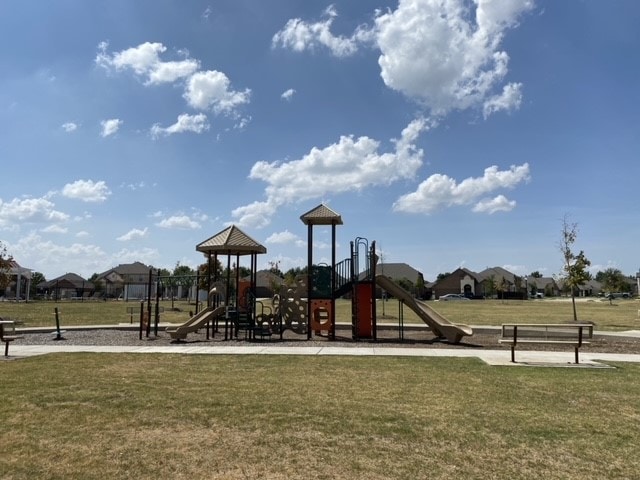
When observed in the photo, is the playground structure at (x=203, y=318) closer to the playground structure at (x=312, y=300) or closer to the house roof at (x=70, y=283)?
the playground structure at (x=312, y=300)

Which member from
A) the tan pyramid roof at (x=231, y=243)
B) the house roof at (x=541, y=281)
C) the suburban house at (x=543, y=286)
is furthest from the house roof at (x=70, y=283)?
the house roof at (x=541, y=281)

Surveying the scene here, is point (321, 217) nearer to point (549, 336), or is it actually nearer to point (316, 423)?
point (549, 336)

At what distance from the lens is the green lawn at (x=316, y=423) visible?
4891mm

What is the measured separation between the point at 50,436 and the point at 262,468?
2.71m

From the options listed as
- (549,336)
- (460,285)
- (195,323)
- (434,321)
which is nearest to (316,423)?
(549,336)

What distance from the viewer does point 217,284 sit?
791 inches

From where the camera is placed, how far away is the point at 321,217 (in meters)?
19.5

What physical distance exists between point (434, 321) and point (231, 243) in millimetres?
8331

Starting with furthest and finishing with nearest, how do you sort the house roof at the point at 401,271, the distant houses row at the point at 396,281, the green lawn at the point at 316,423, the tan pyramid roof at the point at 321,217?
1. the house roof at the point at 401,271
2. the distant houses row at the point at 396,281
3. the tan pyramid roof at the point at 321,217
4. the green lawn at the point at 316,423

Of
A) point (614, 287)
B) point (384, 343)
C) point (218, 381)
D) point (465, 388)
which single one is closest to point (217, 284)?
point (384, 343)

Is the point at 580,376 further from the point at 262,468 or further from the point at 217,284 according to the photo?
the point at 217,284

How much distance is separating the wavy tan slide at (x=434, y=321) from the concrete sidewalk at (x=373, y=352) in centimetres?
228

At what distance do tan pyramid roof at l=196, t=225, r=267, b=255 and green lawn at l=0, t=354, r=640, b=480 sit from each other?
9.51 metres

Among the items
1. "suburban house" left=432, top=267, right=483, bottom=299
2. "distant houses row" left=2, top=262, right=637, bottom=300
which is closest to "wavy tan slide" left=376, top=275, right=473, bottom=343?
"distant houses row" left=2, top=262, right=637, bottom=300
